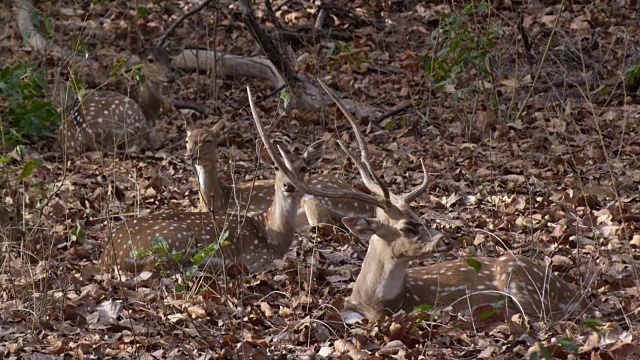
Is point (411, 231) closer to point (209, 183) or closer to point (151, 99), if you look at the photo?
point (209, 183)

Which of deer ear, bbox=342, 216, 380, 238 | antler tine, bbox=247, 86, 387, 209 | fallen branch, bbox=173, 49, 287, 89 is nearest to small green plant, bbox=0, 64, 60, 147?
Answer: fallen branch, bbox=173, 49, 287, 89

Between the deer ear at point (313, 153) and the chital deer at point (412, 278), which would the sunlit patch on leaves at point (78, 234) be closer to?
the deer ear at point (313, 153)

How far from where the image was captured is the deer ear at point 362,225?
211 inches

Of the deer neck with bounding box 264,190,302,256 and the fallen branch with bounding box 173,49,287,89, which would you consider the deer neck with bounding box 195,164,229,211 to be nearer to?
the deer neck with bounding box 264,190,302,256

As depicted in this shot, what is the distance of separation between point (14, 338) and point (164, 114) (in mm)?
Result: 6628

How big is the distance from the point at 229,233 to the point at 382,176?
190 cm

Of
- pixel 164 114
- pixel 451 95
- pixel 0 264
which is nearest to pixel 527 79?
pixel 451 95

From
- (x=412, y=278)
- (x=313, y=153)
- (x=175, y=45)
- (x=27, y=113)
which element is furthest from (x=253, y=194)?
(x=175, y=45)

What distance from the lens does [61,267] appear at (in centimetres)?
675

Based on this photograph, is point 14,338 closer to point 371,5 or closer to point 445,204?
point 445,204

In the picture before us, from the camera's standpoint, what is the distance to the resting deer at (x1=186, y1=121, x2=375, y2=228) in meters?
7.90

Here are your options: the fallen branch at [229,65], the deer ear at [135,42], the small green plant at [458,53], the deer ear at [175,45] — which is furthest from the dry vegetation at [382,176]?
the deer ear at [175,45]

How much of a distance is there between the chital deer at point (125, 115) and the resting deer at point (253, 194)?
139 cm

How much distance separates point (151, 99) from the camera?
433 inches
